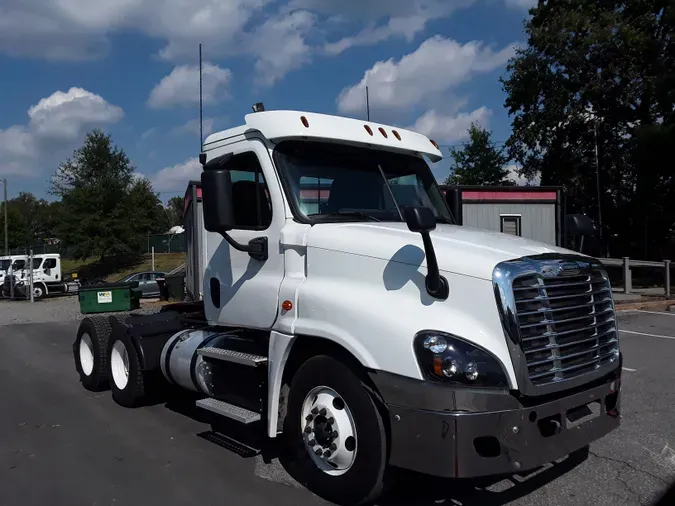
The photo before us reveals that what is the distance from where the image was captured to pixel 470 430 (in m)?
3.58

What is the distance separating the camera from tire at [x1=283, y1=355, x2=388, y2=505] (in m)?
3.95

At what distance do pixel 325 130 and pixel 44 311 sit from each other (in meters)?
19.4

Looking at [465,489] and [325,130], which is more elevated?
[325,130]

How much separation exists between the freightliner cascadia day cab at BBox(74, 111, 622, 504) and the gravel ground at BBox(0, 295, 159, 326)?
11.1 m

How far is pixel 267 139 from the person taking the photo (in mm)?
4984

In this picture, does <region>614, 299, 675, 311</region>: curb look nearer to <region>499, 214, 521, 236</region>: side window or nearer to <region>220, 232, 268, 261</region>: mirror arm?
<region>499, 214, 521, 236</region>: side window

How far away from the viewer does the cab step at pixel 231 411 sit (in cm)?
484

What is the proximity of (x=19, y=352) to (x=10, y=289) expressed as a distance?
1825 centimetres

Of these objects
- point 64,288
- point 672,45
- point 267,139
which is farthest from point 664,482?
point 64,288

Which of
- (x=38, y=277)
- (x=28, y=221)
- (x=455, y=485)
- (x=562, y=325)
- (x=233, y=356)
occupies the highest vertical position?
(x=28, y=221)

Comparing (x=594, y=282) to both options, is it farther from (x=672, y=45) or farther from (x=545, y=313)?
(x=672, y=45)

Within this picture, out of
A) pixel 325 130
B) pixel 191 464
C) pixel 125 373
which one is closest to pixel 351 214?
pixel 325 130

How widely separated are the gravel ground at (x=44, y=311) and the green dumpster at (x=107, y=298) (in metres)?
0.42

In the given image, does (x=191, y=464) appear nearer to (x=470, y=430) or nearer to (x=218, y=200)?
(x=218, y=200)
